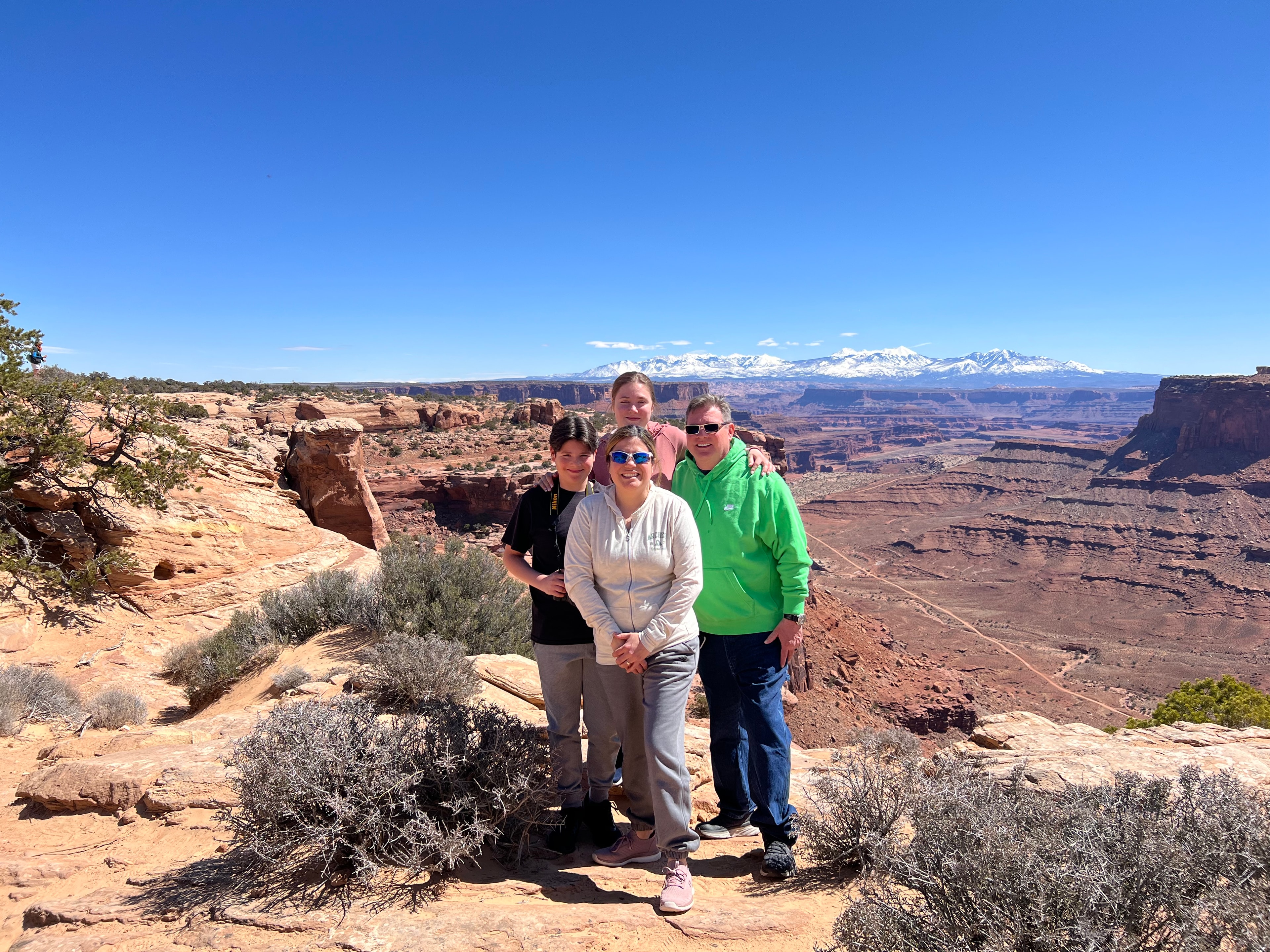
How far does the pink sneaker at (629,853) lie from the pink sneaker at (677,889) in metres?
0.25

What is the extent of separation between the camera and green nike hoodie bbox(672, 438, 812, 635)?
301 centimetres

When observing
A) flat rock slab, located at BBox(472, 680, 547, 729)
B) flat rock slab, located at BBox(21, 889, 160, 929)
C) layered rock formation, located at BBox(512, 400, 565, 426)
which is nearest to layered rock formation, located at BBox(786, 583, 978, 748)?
flat rock slab, located at BBox(472, 680, 547, 729)

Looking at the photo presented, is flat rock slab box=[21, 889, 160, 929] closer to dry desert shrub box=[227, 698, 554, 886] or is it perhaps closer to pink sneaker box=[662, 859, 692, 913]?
dry desert shrub box=[227, 698, 554, 886]

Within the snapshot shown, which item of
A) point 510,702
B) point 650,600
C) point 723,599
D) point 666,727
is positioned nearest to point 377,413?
point 510,702

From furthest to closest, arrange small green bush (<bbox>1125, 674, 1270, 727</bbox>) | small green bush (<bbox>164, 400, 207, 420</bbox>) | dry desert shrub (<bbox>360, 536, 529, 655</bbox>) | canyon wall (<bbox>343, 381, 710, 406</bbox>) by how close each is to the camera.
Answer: canyon wall (<bbox>343, 381, 710, 406</bbox>) → small green bush (<bbox>164, 400, 207, 420</bbox>) → small green bush (<bbox>1125, 674, 1270, 727</bbox>) → dry desert shrub (<bbox>360, 536, 529, 655</bbox>)

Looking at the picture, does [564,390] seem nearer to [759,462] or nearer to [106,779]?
[106,779]

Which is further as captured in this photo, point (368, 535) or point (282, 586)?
point (368, 535)

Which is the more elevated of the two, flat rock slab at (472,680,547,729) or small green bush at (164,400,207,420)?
small green bush at (164,400,207,420)

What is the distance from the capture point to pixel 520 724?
326 cm

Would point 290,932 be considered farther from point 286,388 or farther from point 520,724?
point 286,388

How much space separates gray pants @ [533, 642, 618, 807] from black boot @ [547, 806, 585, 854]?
41 mm

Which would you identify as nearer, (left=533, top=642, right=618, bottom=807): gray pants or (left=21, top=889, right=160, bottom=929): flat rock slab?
(left=21, top=889, right=160, bottom=929): flat rock slab

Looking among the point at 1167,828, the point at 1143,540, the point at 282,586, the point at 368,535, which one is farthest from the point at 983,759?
the point at 1143,540

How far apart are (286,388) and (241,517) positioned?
1037 inches
